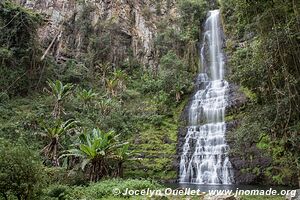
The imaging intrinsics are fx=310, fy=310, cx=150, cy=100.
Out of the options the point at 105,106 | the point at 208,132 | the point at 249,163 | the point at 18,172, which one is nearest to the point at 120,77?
the point at 105,106

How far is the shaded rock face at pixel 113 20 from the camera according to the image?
32438mm

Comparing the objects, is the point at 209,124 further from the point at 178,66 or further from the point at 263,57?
the point at 263,57

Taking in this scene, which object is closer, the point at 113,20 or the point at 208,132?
the point at 208,132

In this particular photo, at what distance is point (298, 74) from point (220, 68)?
19.7 meters

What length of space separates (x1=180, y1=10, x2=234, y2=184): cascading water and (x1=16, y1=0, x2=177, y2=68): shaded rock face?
296 inches

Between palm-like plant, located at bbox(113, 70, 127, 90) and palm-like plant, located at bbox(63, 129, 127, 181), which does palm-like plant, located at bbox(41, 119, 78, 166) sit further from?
palm-like plant, located at bbox(113, 70, 127, 90)

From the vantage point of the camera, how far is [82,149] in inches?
584

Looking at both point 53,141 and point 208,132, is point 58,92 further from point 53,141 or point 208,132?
point 208,132

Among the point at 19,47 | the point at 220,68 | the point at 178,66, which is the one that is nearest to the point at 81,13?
the point at 19,47

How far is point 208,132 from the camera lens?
828 inches

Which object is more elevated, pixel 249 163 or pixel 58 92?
pixel 58 92

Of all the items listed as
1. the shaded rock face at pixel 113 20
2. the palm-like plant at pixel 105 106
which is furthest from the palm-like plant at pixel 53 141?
the shaded rock face at pixel 113 20

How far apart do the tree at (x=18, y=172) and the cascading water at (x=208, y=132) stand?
12.5 metres

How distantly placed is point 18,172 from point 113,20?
2922 centimetres
